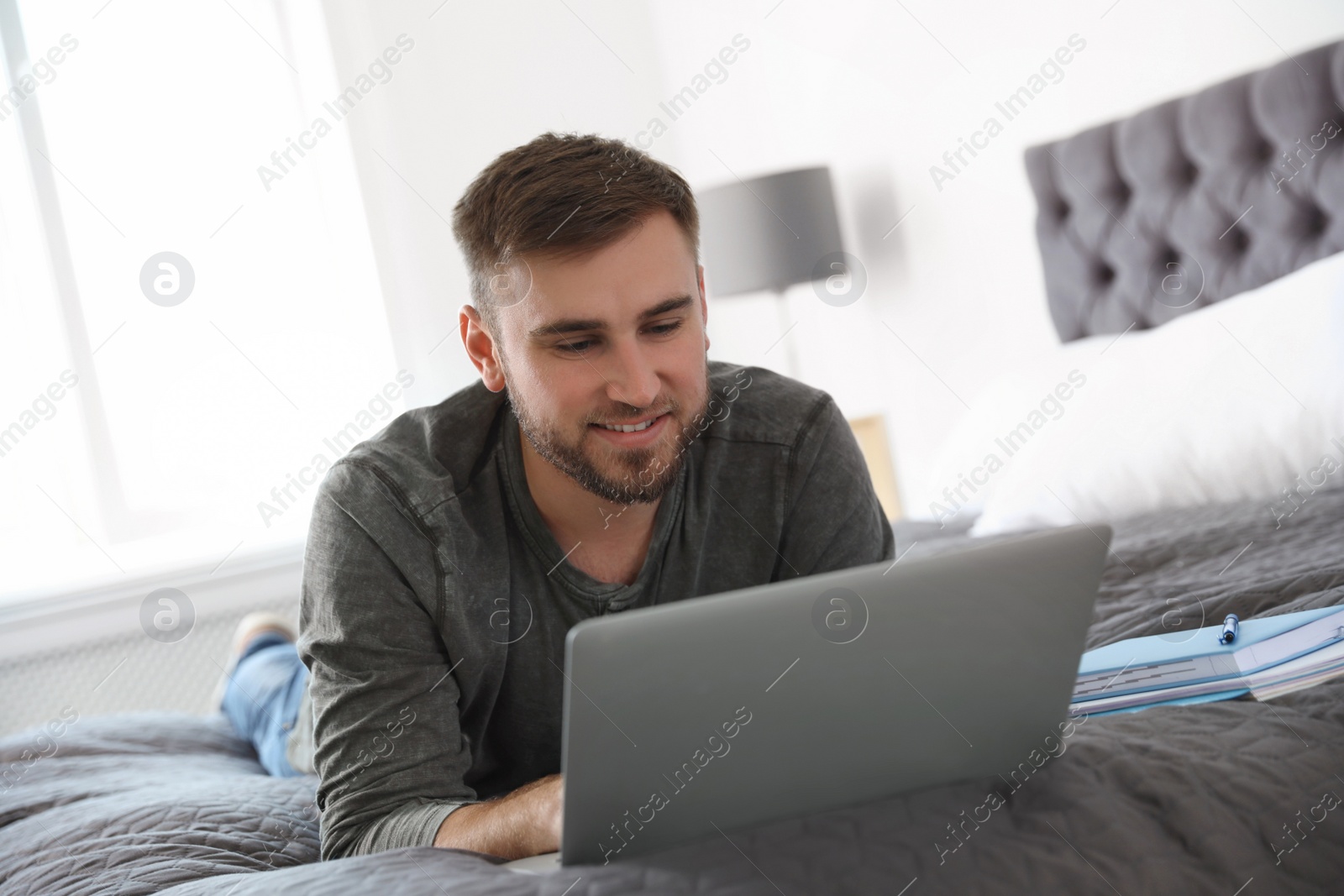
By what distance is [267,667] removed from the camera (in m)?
1.77

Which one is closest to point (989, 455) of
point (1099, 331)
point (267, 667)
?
point (1099, 331)

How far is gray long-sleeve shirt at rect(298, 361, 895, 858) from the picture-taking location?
857mm

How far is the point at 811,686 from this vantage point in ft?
1.76

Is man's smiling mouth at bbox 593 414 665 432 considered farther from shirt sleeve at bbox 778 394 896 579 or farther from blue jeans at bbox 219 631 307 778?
blue jeans at bbox 219 631 307 778

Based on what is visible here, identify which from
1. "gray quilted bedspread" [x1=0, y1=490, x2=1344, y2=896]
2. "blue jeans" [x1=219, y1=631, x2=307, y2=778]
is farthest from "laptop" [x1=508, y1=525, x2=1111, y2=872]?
"blue jeans" [x1=219, y1=631, x2=307, y2=778]

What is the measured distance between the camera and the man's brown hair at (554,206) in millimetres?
946

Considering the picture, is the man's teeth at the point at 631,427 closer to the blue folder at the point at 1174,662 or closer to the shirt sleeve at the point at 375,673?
the shirt sleeve at the point at 375,673

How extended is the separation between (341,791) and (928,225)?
1872mm

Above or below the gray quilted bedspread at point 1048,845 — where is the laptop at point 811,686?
above

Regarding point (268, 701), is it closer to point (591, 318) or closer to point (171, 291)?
point (591, 318)

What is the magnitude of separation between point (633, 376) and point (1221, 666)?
0.54m

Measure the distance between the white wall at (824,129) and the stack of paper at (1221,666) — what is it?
1.37m

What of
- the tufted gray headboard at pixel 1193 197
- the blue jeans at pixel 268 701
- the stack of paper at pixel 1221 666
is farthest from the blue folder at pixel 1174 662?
the blue jeans at pixel 268 701

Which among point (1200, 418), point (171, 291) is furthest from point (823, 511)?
point (171, 291)
